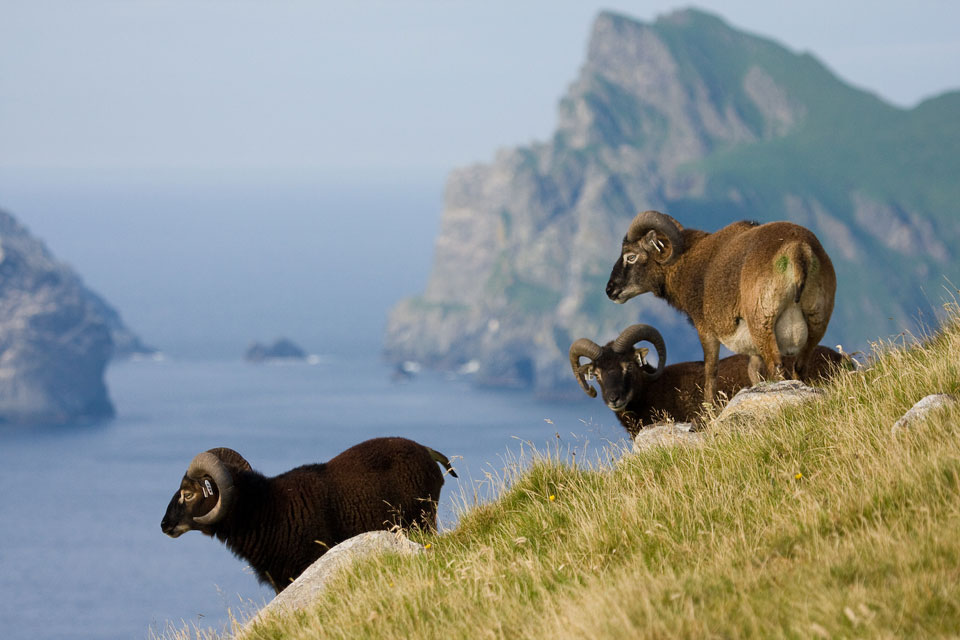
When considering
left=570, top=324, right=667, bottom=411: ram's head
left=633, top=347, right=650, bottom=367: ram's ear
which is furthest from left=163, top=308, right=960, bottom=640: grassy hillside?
left=633, top=347, right=650, bottom=367: ram's ear

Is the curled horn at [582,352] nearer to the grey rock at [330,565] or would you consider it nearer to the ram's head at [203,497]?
the ram's head at [203,497]

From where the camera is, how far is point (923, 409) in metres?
10.4

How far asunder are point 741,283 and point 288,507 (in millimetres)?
6257

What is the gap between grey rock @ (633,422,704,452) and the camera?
12.2 m

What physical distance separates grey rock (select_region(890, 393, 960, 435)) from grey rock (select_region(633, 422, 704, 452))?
80.4 inches

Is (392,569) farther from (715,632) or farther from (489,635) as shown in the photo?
(715,632)

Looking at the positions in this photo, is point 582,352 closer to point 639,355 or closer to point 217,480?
point 639,355

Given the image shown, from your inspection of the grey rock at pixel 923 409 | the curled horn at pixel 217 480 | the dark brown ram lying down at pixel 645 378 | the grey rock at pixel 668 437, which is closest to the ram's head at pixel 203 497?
the curled horn at pixel 217 480

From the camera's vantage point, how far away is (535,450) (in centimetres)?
1259

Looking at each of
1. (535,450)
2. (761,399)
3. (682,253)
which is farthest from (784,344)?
(535,450)

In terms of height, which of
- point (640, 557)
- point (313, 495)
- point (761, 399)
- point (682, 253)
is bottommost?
point (313, 495)

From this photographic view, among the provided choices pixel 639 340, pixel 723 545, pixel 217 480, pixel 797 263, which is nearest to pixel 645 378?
pixel 639 340

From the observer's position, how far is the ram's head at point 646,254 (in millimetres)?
15398

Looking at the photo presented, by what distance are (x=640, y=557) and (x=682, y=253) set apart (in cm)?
741
